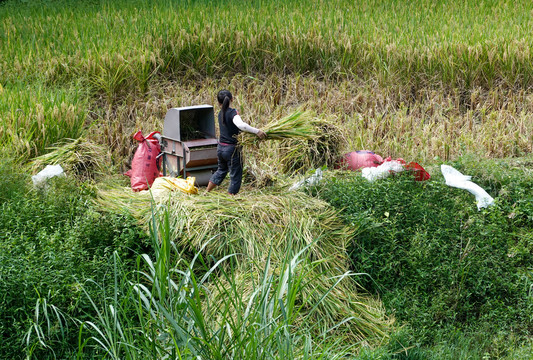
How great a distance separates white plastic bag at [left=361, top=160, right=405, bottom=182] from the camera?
5.97m

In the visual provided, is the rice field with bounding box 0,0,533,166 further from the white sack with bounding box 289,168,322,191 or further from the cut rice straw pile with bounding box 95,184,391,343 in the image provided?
the cut rice straw pile with bounding box 95,184,391,343

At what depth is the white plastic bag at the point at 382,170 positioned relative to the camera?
5.97 meters

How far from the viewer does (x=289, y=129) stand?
5.62 m

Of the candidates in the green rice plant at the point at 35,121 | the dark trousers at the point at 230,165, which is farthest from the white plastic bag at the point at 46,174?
the dark trousers at the point at 230,165

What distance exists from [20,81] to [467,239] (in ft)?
18.2

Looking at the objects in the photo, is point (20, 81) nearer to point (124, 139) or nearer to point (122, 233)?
point (124, 139)

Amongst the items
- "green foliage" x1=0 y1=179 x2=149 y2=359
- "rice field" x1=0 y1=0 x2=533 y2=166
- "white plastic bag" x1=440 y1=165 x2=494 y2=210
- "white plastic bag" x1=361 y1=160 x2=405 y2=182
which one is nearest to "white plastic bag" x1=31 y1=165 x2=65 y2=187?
"green foliage" x1=0 y1=179 x2=149 y2=359

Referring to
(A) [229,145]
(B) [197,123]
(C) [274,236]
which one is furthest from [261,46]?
(C) [274,236]

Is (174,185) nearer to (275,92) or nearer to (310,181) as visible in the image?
(310,181)

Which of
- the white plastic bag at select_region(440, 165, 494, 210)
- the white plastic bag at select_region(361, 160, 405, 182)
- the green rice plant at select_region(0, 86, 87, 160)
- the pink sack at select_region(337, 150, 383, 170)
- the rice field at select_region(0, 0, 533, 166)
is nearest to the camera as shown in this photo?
the white plastic bag at select_region(440, 165, 494, 210)

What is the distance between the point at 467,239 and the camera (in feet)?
18.1

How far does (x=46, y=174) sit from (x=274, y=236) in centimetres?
233

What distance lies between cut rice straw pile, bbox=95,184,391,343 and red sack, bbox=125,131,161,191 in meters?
0.50

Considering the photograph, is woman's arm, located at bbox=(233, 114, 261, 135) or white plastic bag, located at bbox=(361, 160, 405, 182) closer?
woman's arm, located at bbox=(233, 114, 261, 135)
